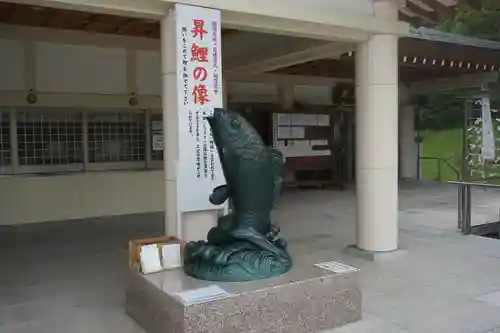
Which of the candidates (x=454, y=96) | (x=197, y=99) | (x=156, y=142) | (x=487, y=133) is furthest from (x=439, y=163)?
(x=197, y=99)

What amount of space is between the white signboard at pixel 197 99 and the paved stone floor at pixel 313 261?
1218 mm

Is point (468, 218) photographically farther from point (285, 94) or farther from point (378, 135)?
point (285, 94)

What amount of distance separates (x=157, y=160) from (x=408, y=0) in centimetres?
582

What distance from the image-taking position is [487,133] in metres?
10.1

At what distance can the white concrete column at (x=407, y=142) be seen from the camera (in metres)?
14.2

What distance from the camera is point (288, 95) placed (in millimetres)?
12117

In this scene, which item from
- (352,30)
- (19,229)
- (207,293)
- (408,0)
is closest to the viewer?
(207,293)

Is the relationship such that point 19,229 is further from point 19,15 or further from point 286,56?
point 286,56

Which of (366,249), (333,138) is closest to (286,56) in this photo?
(366,249)

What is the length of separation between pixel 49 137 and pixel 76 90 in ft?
3.18

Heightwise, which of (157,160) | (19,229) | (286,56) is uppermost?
(286,56)

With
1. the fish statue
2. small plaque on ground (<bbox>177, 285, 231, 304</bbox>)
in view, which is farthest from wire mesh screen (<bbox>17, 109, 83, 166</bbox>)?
small plaque on ground (<bbox>177, 285, 231, 304</bbox>)

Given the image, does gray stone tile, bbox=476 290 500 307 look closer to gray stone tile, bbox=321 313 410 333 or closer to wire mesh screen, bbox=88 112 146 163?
gray stone tile, bbox=321 313 410 333

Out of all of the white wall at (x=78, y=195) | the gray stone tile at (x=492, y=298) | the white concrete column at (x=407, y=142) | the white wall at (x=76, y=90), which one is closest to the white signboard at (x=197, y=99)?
the gray stone tile at (x=492, y=298)
